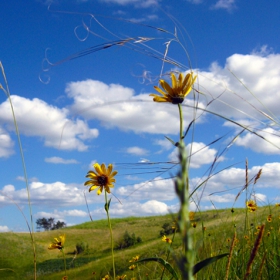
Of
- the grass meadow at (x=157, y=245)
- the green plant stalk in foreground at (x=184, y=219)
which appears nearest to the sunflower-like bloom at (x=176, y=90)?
the grass meadow at (x=157, y=245)

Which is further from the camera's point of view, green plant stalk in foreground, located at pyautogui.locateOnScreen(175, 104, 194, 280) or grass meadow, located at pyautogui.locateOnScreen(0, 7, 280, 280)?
grass meadow, located at pyautogui.locateOnScreen(0, 7, 280, 280)

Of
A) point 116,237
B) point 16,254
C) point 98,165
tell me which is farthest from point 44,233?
point 98,165

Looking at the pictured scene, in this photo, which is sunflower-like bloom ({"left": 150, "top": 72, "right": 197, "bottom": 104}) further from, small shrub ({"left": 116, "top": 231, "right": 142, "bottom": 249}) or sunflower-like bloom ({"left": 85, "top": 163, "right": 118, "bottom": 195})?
small shrub ({"left": 116, "top": 231, "right": 142, "bottom": 249})

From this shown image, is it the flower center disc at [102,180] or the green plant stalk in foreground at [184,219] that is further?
the flower center disc at [102,180]

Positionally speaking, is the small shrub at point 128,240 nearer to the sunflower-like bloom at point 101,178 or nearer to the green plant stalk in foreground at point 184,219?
the sunflower-like bloom at point 101,178

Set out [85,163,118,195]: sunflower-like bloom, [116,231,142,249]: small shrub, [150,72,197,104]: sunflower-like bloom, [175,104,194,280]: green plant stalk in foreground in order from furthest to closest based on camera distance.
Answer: [116,231,142,249]: small shrub, [85,163,118,195]: sunflower-like bloom, [150,72,197,104]: sunflower-like bloom, [175,104,194,280]: green plant stalk in foreground

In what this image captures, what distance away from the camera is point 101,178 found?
2320 millimetres

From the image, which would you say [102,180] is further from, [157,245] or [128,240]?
[128,240]

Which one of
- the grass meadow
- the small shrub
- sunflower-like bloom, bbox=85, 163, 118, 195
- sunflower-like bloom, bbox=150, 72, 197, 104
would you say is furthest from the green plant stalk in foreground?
the small shrub

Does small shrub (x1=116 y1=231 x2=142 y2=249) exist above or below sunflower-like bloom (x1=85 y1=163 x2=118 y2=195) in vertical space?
below

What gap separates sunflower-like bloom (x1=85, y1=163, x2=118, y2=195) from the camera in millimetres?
2305

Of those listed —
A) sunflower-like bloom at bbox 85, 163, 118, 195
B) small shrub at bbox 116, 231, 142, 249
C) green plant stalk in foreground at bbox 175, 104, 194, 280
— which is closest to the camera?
green plant stalk in foreground at bbox 175, 104, 194, 280

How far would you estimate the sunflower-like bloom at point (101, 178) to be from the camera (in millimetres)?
2305

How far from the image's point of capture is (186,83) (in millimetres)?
1446
